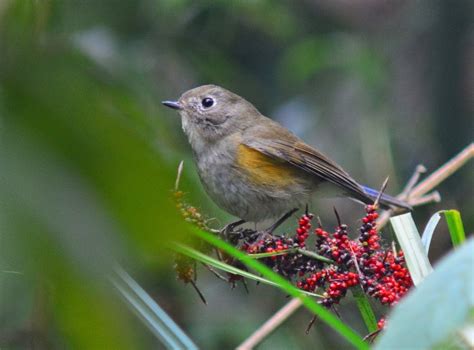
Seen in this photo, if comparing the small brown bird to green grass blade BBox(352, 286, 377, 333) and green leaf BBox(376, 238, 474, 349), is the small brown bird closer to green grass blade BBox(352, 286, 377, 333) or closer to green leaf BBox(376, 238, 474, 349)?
green grass blade BBox(352, 286, 377, 333)

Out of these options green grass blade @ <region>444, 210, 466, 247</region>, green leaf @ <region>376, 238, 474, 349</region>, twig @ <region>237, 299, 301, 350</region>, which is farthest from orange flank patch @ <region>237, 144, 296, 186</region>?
green leaf @ <region>376, 238, 474, 349</region>

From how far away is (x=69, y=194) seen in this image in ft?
1.86

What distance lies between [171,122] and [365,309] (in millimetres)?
2983

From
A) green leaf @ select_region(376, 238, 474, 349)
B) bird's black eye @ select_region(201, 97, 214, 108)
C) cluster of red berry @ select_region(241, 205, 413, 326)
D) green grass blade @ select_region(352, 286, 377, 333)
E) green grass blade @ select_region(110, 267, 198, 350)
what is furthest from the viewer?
bird's black eye @ select_region(201, 97, 214, 108)

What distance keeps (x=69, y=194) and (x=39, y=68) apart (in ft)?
0.34

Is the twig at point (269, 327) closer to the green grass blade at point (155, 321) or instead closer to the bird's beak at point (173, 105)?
the green grass blade at point (155, 321)

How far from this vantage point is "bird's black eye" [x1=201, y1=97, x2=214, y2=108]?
441 cm

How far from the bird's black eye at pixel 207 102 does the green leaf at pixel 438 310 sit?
3653mm

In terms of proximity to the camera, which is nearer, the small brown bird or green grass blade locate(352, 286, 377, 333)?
green grass blade locate(352, 286, 377, 333)

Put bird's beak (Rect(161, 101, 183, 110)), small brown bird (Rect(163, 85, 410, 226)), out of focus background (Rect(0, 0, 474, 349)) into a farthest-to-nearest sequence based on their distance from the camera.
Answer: bird's beak (Rect(161, 101, 183, 110)) < small brown bird (Rect(163, 85, 410, 226)) < out of focus background (Rect(0, 0, 474, 349))

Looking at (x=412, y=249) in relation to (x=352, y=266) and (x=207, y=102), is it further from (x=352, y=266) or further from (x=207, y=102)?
(x=207, y=102)

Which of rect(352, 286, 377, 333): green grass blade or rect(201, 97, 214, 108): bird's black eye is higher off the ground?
rect(201, 97, 214, 108): bird's black eye

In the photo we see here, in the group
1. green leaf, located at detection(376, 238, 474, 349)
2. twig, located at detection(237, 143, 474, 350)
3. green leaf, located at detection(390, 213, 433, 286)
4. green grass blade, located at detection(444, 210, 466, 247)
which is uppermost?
green leaf, located at detection(376, 238, 474, 349)

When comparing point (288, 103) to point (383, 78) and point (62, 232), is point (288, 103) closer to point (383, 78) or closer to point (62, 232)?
point (383, 78)
